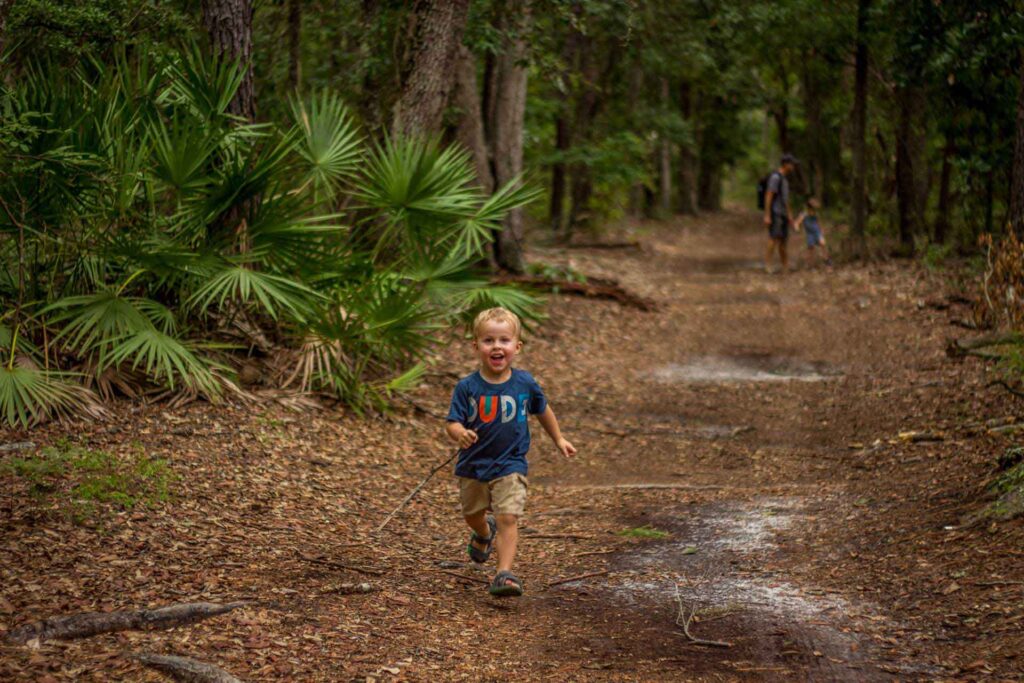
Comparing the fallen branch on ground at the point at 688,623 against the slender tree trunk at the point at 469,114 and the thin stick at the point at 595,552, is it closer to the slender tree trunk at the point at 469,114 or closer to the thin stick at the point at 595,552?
the thin stick at the point at 595,552

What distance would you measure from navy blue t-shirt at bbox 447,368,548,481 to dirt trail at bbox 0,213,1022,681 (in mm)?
668

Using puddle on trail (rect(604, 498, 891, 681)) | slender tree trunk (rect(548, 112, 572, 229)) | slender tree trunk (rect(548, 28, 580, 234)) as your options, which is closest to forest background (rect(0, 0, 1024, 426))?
puddle on trail (rect(604, 498, 891, 681))

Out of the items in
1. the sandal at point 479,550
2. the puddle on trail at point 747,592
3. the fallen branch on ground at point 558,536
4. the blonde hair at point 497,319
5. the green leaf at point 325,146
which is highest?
the green leaf at point 325,146

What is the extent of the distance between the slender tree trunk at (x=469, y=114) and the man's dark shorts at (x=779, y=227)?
7.41 meters

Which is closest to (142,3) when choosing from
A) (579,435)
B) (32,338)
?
(32,338)

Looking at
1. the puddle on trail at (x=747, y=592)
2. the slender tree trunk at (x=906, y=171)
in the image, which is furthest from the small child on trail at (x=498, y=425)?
the slender tree trunk at (x=906, y=171)

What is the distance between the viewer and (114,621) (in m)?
4.31

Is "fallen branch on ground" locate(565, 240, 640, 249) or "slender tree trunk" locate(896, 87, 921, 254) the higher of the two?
"slender tree trunk" locate(896, 87, 921, 254)

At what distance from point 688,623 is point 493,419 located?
1391 mm

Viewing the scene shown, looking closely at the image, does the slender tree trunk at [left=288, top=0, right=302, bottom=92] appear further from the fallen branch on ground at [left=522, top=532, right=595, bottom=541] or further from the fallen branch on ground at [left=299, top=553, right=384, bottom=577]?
the fallen branch on ground at [left=299, top=553, right=384, bottom=577]

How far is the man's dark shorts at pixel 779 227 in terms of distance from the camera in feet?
64.8

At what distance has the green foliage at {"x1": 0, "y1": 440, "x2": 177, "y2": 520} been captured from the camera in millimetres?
5426

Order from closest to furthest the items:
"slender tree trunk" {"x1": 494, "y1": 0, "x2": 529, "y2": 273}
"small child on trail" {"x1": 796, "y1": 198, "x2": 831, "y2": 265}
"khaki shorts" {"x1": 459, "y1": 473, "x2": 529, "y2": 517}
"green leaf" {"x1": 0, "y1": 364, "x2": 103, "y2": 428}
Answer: "khaki shorts" {"x1": 459, "y1": 473, "x2": 529, "y2": 517}, "green leaf" {"x1": 0, "y1": 364, "x2": 103, "y2": 428}, "slender tree trunk" {"x1": 494, "y1": 0, "x2": 529, "y2": 273}, "small child on trail" {"x1": 796, "y1": 198, "x2": 831, "y2": 265}

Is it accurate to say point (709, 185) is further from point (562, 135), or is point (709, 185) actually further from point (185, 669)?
point (185, 669)
